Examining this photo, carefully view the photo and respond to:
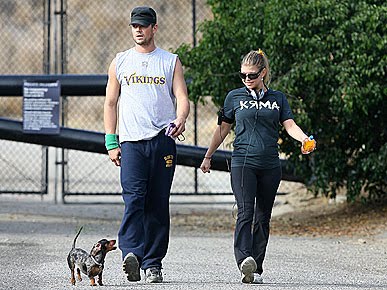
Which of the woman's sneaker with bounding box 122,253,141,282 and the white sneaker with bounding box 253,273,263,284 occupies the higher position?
the woman's sneaker with bounding box 122,253,141,282

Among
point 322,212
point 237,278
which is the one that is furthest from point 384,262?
point 322,212

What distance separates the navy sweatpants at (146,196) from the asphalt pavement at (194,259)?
0.29 m

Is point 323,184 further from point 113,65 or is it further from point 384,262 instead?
point 113,65

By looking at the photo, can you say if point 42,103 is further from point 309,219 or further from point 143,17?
point 143,17

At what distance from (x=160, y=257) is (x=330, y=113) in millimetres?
5542

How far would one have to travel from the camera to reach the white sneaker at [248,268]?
8.15 metres

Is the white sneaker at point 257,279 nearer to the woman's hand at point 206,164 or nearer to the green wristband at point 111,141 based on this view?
the woman's hand at point 206,164

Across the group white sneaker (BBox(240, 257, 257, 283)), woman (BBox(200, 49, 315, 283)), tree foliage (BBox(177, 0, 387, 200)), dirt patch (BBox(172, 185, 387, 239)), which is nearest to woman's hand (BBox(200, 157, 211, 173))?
woman (BBox(200, 49, 315, 283))

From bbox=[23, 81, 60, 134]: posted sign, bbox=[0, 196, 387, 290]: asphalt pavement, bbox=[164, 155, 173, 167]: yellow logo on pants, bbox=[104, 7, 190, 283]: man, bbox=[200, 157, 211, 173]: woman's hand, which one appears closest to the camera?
bbox=[104, 7, 190, 283]: man

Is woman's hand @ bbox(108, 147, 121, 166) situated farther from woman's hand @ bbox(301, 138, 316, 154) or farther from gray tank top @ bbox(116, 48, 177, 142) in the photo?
woman's hand @ bbox(301, 138, 316, 154)

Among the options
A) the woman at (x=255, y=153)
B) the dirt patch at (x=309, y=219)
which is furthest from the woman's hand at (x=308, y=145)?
the dirt patch at (x=309, y=219)

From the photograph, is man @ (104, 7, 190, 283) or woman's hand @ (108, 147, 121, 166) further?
Answer: woman's hand @ (108, 147, 121, 166)

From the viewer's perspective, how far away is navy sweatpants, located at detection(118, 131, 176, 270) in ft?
26.6

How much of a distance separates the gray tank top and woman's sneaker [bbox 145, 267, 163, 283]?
102cm
